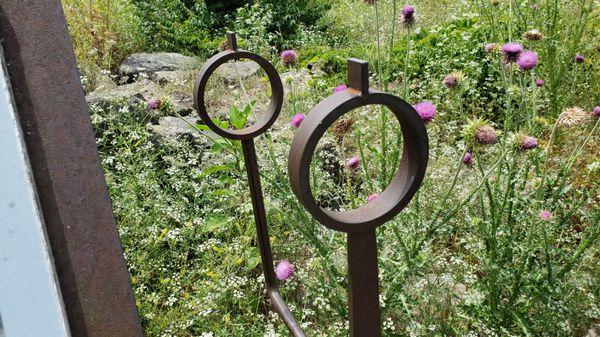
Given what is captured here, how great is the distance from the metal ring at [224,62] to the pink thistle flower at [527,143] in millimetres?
737

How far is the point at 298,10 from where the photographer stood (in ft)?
21.4

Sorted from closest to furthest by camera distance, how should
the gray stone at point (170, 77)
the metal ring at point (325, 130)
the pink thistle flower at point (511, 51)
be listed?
the metal ring at point (325, 130)
the pink thistle flower at point (511, 51)
the gray stone at point (170, 77)

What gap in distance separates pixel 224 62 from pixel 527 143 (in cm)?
Result: 92

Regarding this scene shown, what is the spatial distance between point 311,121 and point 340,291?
1.30 m

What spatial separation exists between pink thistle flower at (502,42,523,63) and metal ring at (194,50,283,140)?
32.9 inches

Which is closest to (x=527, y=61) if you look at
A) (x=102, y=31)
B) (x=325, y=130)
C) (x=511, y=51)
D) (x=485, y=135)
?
(x=511, y=51)

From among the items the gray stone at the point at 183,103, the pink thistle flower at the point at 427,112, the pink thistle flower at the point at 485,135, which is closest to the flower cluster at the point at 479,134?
the pink thistle flower at the point at 485,135

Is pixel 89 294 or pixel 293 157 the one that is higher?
pixel 293 157

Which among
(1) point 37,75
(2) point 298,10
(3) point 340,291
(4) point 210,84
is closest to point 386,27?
(2) point 298,10

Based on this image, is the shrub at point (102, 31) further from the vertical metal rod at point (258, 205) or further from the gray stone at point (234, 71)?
the vertical metal rod at point (258, 205)

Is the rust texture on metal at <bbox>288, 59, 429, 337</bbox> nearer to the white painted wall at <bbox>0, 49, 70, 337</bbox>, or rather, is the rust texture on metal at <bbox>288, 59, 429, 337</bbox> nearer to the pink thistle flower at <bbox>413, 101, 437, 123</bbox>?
the white painted wall at <bbox>0, 49, 70, 337</bbox>

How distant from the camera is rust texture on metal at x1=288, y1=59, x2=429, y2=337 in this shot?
742 millimetres

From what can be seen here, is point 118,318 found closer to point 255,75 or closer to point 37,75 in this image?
point 37,75

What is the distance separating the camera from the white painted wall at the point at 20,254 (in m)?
0.86
